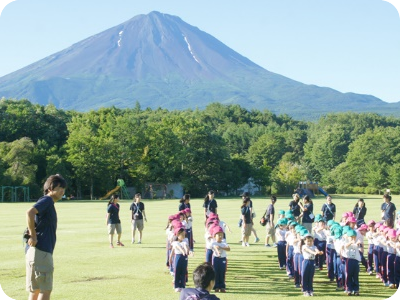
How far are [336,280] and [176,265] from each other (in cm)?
381

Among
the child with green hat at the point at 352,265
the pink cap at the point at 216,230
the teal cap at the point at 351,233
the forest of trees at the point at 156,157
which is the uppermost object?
the forest of trees at the point at 156,157

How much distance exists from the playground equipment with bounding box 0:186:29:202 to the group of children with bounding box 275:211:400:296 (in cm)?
5338

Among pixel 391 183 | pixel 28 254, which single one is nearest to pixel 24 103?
pixel 391 183

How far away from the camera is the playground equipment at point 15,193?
6519 centimetres

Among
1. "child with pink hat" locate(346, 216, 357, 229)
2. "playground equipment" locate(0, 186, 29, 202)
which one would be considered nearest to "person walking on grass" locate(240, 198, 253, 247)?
"child with pink hat" locate(346, 216, 357, 229)

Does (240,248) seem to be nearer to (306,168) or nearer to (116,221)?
(116,221)

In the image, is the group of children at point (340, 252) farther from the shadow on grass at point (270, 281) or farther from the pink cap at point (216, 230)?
the pink cap at point (216, 230)

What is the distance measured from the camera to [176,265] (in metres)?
12.8

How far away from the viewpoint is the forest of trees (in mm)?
71188

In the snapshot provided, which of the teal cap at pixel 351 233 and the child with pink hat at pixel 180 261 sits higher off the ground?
the teal cap at pixel 351 233

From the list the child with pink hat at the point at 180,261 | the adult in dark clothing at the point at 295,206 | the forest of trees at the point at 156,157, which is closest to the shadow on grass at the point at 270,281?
the child with pink hat at the point at 180,261

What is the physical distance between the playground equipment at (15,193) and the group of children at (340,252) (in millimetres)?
53382

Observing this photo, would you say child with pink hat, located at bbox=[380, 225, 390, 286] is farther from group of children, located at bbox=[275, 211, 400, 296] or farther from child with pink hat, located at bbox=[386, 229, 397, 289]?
child with pink hat, located at bbox=[386, 229, 397, 289]

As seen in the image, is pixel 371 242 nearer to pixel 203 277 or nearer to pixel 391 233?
pixel 391 233
